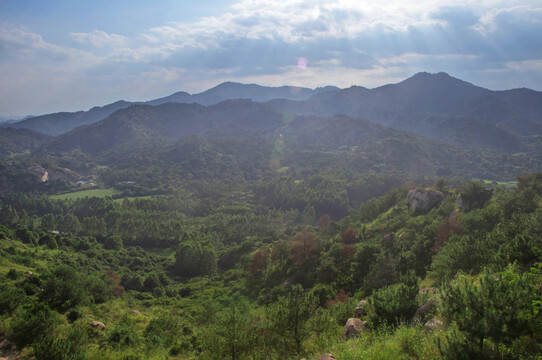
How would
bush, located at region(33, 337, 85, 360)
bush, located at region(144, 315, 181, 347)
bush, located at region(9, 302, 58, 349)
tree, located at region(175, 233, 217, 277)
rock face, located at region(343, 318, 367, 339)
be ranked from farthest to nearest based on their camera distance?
1. tree, located at region(175, 233, 217, 277)
2. bush, located at region(144, 315, 181, 347)
3. bush, located at region(9, 302, 58, 349)
4. rock face, located at region(343, 318, 367, 339)
5. bush, located at region(33, 337, 85, 360)

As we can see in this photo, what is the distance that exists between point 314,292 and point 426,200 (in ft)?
116

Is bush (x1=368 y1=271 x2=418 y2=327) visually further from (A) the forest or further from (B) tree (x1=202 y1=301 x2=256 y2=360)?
(B) tree (x1=202 y1=301 x2=256 y2=360)

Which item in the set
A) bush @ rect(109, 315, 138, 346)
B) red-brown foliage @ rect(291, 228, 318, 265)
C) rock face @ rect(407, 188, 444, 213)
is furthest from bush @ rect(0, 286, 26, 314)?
rock face @ rect(407, 188, 444, 213)

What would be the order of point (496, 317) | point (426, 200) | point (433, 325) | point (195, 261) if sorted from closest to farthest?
1. point (496, 317)
2. point (433, 325)
3. point (426, 200)
4. point (195, 261)

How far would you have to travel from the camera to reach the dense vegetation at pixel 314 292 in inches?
400

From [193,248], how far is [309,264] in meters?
40.7

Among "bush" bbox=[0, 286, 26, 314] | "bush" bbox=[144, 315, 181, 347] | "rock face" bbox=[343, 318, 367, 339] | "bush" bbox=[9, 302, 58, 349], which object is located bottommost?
"bush" bbox=[144, 315, 181, 347]

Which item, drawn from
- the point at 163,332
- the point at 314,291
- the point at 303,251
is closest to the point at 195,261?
the point at 303,251

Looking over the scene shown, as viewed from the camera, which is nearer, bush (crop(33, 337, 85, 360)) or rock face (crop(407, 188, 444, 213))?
bush (crop(33, 337, 85, 360))

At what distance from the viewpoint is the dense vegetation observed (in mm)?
10148

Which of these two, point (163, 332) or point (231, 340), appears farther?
point (163, 332)

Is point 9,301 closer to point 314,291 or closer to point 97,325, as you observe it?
point 97,325

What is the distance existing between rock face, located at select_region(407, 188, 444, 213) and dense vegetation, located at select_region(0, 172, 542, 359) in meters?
1.76

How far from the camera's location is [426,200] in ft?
184
